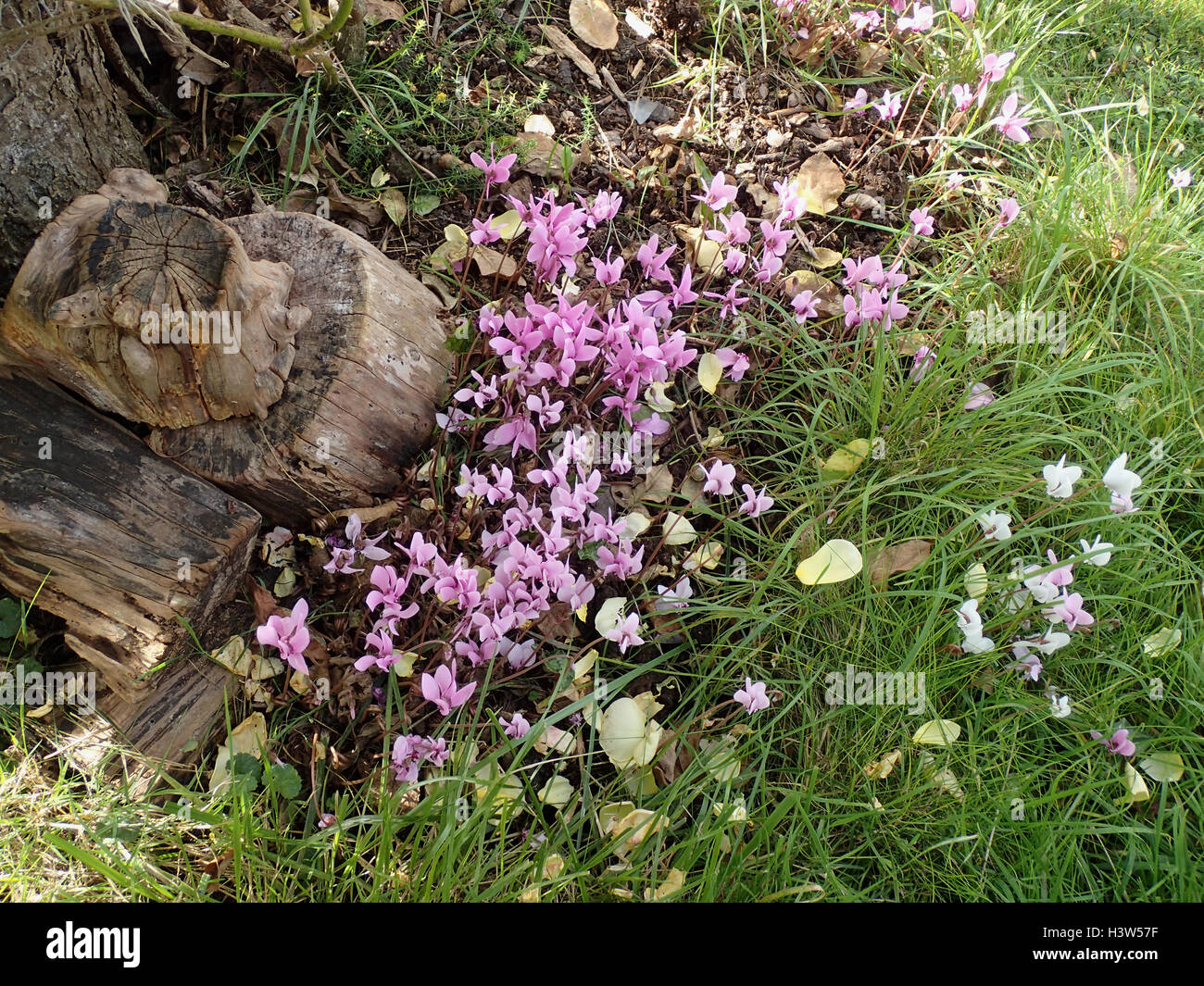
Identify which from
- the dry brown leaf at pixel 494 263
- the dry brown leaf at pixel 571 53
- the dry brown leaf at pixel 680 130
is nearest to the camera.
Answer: the dry brown leaf at pixel 494 263

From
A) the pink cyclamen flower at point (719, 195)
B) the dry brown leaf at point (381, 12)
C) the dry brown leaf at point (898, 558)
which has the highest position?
the dry brown leaf at point (381, 12)

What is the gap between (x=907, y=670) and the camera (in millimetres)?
2162

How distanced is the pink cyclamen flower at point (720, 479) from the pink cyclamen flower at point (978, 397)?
77 cm

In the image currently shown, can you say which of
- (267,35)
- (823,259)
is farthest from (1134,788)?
(267,35)

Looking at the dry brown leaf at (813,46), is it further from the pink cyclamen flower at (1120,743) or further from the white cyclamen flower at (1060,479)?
the pink cyclamen flower at (1120,743)

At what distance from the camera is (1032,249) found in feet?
9.14

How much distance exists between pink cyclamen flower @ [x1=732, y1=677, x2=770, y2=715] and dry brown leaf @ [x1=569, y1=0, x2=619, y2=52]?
95.9 inches

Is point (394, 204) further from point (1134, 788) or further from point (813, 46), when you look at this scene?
point (1134, 788)

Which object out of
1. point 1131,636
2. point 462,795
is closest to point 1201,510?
point 1131,636

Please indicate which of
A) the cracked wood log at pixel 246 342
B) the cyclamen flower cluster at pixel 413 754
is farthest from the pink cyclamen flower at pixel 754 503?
the cyclamen flower cluster at pixel 413 754

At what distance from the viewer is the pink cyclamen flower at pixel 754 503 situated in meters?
2.29
